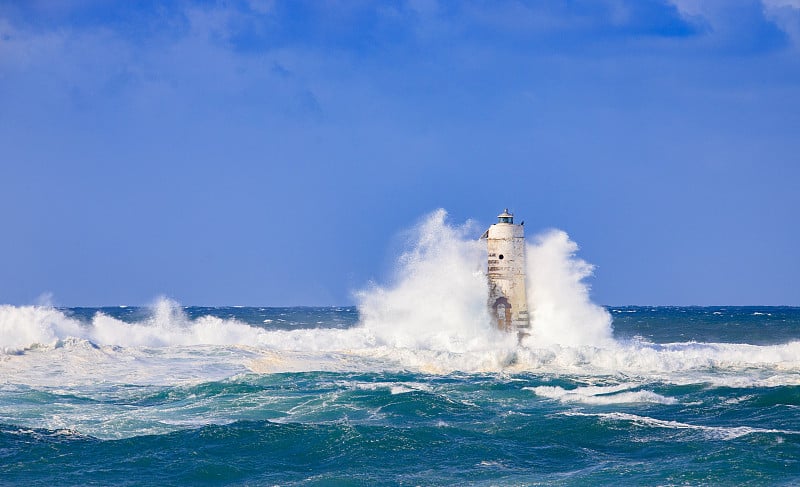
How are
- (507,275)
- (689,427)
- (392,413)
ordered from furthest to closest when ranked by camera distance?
(507,275) < (392,413) < (689,427)

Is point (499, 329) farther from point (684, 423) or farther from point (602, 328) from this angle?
point (684, 423)

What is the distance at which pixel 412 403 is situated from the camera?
58.0 feet

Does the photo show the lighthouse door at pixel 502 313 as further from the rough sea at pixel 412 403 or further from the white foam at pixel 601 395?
the white foam at pixel 601 395

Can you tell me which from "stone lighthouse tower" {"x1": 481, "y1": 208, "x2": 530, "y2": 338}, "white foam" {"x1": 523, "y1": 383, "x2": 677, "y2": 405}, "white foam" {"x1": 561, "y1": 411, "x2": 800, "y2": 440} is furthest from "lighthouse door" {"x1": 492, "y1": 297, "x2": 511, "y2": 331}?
"white foam" {"x1": 561, "y1": 411, "x2": 800, "y2": 440}

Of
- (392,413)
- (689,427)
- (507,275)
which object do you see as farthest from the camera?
(507,275)

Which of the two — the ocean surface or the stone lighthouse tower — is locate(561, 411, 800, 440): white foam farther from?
the stone lighthouse tower

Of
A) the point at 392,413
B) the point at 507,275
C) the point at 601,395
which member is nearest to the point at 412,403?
the point at 392,413

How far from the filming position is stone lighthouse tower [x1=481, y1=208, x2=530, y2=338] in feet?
88.6

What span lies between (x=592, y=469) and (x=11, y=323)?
61.2 ft

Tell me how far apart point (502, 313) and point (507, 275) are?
44.9 inches

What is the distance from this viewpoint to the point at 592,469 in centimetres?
1280

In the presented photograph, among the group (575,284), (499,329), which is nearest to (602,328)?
(575,284)

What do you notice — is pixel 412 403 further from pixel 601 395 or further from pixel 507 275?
pixel 507 275

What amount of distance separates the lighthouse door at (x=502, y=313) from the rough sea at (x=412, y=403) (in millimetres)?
302
